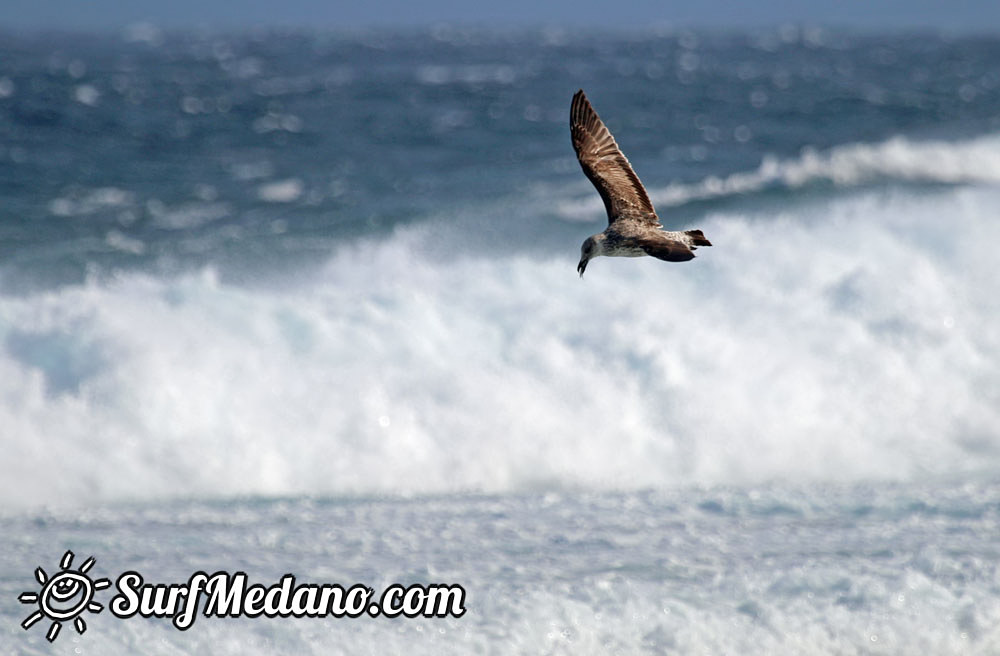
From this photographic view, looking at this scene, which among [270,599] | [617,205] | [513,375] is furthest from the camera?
[513,375]

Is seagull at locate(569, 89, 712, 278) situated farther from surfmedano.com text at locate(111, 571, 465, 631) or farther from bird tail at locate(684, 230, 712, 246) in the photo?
surfmedano.com text at locate(111, 571, 465, 631)

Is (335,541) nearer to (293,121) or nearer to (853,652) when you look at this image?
(853,652)

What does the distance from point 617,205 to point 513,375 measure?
5026 mm

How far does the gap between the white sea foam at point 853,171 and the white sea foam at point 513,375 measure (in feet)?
9.66

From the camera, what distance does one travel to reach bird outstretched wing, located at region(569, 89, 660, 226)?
817cm

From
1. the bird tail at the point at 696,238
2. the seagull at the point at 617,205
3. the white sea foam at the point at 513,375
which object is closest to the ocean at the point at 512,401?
the white sea foam at the point at 513,375

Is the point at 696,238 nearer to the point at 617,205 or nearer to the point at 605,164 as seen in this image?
the point at 617,205

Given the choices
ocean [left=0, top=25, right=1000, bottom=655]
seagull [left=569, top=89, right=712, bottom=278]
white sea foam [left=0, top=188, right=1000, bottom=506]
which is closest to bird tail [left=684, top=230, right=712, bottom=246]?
seagull [left=569, top=89, right=712, bottom=278]

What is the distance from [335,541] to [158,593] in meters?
1.55

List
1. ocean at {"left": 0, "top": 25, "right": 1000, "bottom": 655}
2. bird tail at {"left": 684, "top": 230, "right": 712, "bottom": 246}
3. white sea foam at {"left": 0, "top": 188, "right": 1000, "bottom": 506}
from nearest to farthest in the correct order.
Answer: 1. bird tail at {"left": 684, "top": 230, "right": 712, "bottom": 246}
2. ocean at {"left": 0, "top": 25, "right": 1000, "bottom": 655}
3. white sea foam at {"left": 0, "top": 188, "right": 1000, "bottom": 506}

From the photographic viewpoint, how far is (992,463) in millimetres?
11641

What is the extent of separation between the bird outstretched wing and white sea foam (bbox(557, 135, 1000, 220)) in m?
8.98

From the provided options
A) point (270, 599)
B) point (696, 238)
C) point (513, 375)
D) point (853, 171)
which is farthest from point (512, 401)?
point (853, 171)

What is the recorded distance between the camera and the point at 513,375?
1293cm
